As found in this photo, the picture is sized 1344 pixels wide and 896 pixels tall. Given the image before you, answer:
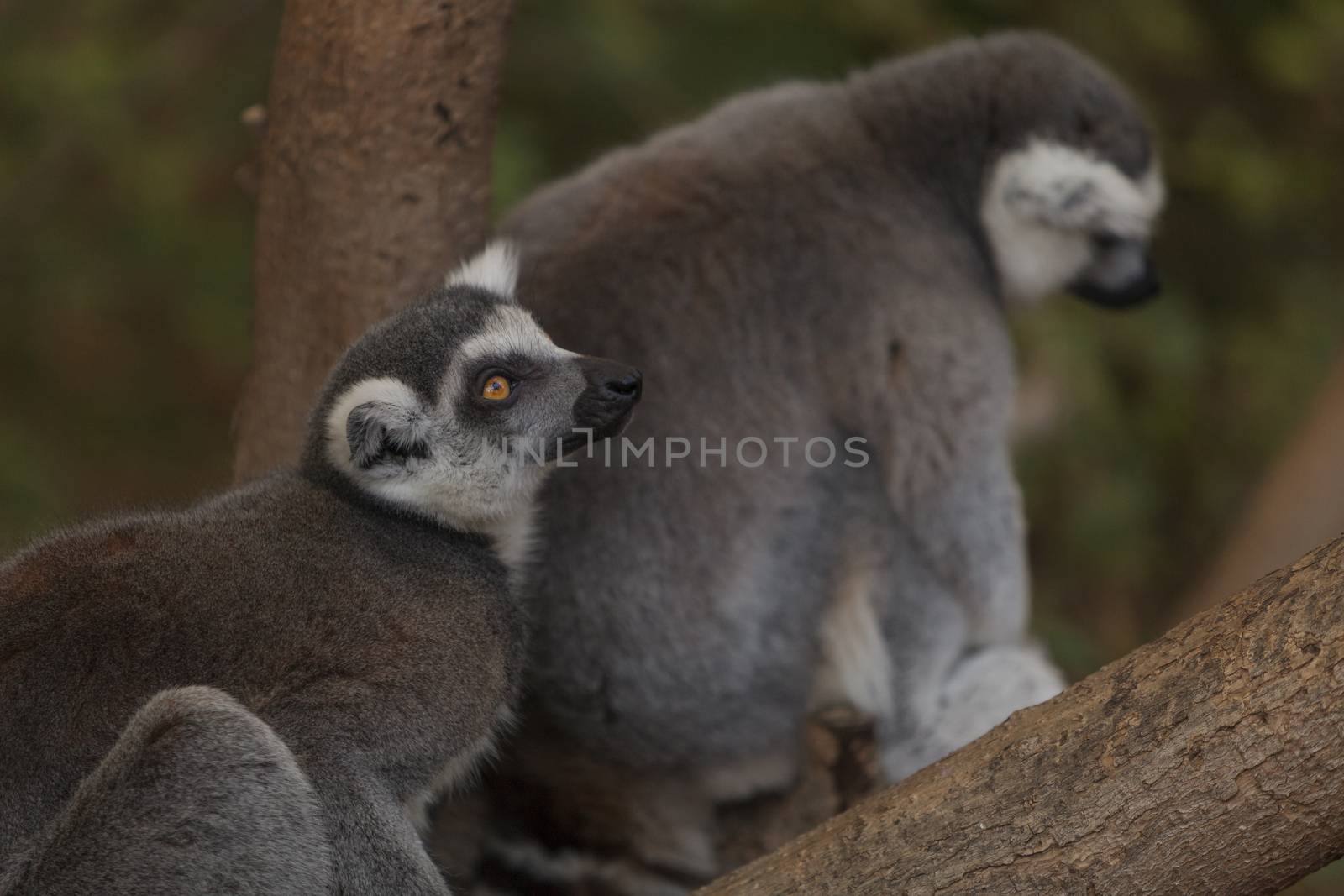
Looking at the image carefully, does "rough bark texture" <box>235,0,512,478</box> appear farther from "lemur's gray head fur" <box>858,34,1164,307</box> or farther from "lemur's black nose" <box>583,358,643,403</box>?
"lemur's gray head fur" <box>858,34,1164,307</box>

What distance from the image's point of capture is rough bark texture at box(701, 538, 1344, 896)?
2.09 meters

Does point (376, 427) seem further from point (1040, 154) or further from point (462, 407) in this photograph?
point (1040, 154)

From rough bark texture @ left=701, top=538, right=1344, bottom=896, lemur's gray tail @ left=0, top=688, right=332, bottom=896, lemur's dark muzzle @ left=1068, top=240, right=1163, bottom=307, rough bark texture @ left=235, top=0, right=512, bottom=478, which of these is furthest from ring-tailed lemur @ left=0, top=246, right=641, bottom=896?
lemur's dark muzzle @ left=1068, top=240, right=1163, bottom=307

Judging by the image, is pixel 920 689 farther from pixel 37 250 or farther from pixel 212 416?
pixel 212 416

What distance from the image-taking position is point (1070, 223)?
13.8ft

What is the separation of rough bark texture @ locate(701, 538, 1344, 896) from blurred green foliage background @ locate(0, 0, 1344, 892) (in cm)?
332

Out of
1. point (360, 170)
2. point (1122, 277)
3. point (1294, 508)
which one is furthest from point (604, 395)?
point (1294, 508)

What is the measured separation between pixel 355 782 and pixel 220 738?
320 mm

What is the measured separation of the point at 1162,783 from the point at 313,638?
162 centimetres

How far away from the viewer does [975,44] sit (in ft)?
14.6

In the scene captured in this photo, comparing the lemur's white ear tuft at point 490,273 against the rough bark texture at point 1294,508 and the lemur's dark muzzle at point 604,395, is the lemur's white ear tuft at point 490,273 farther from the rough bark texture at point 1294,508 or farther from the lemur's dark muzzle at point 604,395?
the rough bark texture at point 1294,508

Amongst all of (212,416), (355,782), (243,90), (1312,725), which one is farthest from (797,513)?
(212,416)

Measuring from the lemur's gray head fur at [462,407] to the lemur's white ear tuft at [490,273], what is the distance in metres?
0.12

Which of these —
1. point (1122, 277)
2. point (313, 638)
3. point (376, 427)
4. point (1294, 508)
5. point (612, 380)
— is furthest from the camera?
point (1294, 508)
